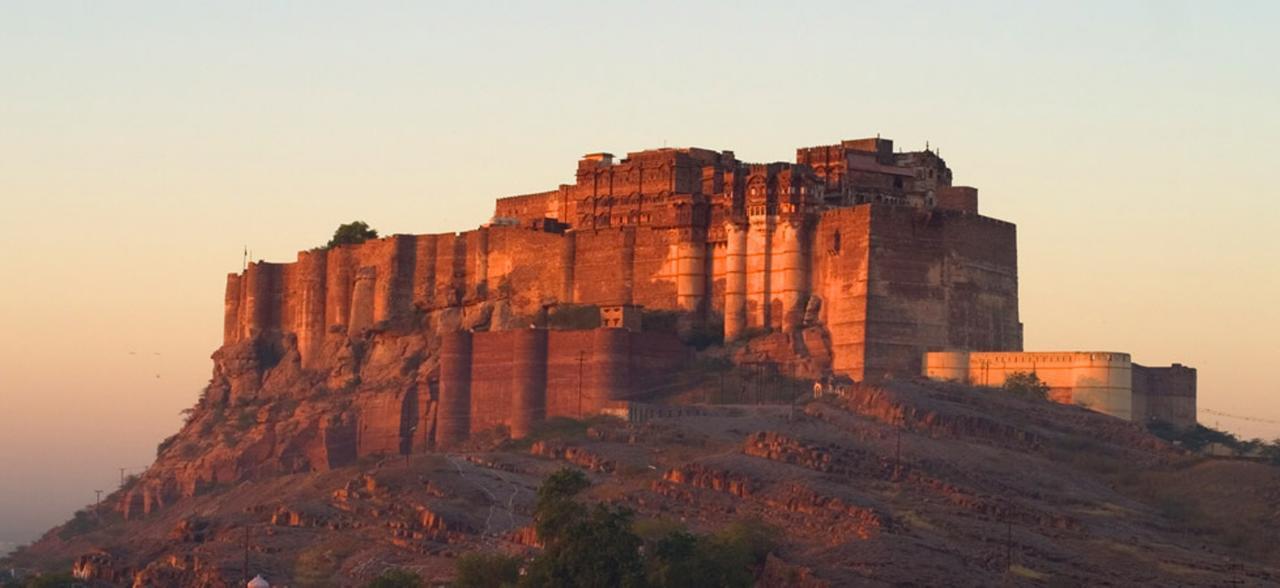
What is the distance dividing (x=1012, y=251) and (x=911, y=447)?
48.5 ft

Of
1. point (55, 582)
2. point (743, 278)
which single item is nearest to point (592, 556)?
point (55, 582)

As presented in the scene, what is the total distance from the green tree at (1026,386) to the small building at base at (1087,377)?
0.74 feet

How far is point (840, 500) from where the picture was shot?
81.2 meters

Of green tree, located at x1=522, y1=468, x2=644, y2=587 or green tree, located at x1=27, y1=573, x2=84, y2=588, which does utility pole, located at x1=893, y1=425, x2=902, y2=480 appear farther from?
green tree, located at x1=27, y1=573, x2=84, y2=588

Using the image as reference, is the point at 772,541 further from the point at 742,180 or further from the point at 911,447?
the point at 742,180

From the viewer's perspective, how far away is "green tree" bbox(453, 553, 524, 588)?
243 ft

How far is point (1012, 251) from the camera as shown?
10106 centimetres

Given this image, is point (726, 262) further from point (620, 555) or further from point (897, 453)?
point (620, 555)

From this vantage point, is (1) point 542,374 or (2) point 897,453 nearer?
(2) point 897,453

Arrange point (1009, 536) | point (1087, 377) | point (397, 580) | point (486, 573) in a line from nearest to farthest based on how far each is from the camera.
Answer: point (397, 580)
point (486, 573)
point (1009, 536)
point (1087, 377)

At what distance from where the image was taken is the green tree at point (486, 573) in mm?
74062

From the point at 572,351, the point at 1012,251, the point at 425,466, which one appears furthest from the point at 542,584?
the point at 1012,251

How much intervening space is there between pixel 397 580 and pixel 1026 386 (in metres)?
28.8

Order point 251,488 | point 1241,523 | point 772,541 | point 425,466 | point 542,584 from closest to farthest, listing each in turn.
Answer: point 542,584 < point 772,541 < point 1241,523 < point 425,466 < point 251,488
